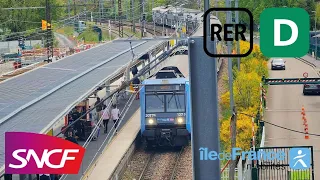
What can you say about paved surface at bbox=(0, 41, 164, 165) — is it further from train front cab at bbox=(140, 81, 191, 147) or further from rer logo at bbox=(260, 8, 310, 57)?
rer logo at bbox=(260, 8, 310, 57)

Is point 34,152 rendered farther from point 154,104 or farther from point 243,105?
point 243,105

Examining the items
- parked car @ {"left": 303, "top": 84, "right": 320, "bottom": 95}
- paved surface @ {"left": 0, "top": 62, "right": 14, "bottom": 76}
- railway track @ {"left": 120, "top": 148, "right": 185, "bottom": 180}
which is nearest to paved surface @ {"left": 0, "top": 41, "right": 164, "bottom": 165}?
railway track @ {"left": 120, "top": 148, "right": 185, "bottom": 180}

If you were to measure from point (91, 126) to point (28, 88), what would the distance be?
7.13ft

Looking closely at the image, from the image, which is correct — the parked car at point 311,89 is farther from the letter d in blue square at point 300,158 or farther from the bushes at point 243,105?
the letter d in blue square at point 300,158

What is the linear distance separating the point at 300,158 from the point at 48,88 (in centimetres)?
648

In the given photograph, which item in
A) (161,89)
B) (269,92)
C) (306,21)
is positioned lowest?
(269,92)

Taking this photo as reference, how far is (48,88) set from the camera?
17.7 meters

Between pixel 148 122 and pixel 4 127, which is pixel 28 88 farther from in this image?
pixel 4 127

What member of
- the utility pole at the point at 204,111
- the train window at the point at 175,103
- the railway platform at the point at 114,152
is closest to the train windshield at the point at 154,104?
the train window at the point at 175,103

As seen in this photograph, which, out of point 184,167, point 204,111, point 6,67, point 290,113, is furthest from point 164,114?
point 6,67

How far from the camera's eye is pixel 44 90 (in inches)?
682

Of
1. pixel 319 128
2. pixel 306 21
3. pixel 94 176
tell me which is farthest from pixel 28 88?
pixel 306 21

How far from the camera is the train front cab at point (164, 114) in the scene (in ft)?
63.8

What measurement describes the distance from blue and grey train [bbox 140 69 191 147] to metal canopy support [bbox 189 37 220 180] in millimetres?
12721
